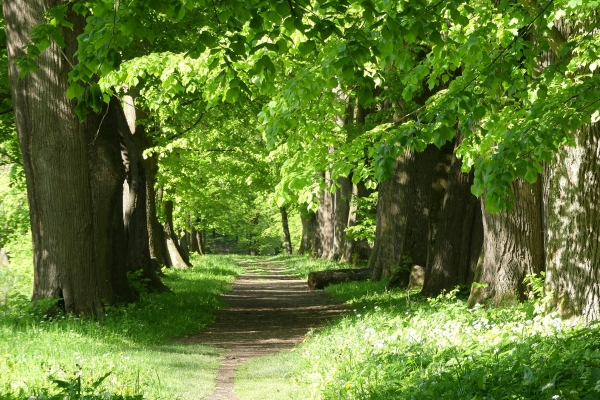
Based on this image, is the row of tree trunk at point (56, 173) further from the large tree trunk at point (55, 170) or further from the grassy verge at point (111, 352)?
the grassy verge at point (111, 352)

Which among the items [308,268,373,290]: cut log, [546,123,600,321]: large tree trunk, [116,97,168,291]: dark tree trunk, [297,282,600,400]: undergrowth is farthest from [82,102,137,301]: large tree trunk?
[308,268,373,290]: cut log

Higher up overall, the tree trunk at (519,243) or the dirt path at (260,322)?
the tree trunk at (519,243)

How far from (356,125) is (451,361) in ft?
44.1

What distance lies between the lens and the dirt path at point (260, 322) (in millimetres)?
12442

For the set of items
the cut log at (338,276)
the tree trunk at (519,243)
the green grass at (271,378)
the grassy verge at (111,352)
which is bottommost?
the green grass at (271,378)

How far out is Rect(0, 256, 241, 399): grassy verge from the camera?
7.47 metres

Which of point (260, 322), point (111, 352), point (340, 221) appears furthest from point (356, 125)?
point (340, 221)

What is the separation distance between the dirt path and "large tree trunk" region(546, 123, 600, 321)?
433 centimetres

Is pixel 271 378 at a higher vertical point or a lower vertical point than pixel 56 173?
lower

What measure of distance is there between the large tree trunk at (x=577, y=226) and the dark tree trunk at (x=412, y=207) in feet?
27.8

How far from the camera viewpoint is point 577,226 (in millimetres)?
9219

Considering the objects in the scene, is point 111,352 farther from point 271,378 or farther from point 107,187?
point 107,187

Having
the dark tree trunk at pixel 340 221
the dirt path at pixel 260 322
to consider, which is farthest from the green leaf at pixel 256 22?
the dark tree trunk at pixel 340 221

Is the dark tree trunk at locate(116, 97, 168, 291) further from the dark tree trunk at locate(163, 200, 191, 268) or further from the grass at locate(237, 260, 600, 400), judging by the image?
the dark tree trunk at locate(163, 200, 191, 268)
